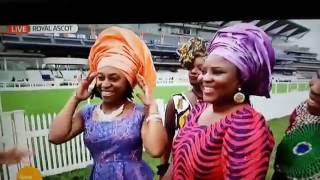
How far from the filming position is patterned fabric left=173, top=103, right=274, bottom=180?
5.15 ft

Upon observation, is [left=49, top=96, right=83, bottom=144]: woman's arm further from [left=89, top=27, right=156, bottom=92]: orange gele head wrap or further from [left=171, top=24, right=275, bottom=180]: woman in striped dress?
[left=171, top=24, right=275, bottom=180]: woman in striped dress

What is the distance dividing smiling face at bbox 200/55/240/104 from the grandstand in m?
0.13

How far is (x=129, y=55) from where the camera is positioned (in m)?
1.80

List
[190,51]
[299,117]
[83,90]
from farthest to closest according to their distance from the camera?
[83,90] < [190,51] < [299,117]

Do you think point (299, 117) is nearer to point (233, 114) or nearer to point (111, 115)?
point (233, 114)

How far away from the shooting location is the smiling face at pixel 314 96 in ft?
5.39

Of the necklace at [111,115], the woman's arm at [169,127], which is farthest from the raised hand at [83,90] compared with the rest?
the woman's arm at [169,127]

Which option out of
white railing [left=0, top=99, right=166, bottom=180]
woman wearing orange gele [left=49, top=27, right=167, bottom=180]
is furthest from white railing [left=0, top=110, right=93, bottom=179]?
woman wearing orange gele [left=49, top=27, right=167, bottom=180]

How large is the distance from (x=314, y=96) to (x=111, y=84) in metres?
0.76

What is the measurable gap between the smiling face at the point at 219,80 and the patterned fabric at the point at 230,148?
0.07 m

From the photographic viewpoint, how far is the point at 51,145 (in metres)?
1.99

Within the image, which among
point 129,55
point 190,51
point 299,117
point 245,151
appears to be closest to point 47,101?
point 129,55

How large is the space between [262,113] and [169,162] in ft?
1.33

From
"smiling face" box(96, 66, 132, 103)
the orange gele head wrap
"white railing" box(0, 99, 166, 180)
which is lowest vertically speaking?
"white railing" box(0, 99, 166, 180)
